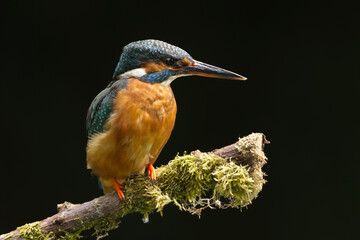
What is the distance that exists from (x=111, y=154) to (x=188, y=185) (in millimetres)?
404

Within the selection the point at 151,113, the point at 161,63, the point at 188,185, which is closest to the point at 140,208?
the point at 188,185

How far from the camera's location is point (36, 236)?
1.79 meters

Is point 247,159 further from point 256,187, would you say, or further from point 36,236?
point 36,236

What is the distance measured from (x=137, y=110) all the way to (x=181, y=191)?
414mm

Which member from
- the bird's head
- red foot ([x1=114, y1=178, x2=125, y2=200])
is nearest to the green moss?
red foot ([x1=114, y1=178, x2=125, y2=200])

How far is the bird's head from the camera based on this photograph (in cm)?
190

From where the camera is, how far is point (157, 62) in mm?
1910

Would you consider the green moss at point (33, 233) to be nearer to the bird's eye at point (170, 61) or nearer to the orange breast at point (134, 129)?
the orange breast at point (134, 129)

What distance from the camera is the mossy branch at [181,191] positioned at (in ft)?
5.40

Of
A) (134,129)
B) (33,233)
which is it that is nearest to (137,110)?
(134,129)

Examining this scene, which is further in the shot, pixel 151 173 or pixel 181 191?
pixel 151 173

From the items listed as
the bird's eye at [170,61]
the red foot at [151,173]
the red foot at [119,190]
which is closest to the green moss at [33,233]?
the red foot at [119,190]

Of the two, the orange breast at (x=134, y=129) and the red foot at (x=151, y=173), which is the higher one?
the orange breast at (x=134, y=129)

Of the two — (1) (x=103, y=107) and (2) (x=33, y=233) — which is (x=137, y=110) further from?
(2) (x=33, y=233)
